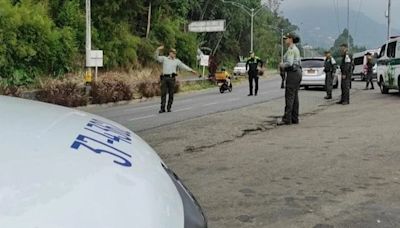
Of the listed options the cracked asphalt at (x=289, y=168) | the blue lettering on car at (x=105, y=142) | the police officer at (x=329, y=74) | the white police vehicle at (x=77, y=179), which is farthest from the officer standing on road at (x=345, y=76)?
the white police vehicle at (x=77, y=179)

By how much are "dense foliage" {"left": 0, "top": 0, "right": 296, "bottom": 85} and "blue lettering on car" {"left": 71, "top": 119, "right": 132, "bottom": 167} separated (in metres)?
21.2

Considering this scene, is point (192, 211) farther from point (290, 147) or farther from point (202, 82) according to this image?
point (202, 82)

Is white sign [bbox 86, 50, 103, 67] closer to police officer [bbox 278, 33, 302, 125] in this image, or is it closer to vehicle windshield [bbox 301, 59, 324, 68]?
vehicle windshield [bbox 301, 59, 324, 68]

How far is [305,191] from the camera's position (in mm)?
5691

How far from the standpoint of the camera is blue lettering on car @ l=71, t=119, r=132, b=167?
2.24m

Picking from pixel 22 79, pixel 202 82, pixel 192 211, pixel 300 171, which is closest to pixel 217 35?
pixel 202 82

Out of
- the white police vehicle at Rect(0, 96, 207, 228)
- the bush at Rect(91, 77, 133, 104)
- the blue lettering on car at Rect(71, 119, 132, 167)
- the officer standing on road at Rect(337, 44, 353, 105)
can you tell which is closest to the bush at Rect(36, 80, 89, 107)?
the bush at Rect(91, 77, 133, 104)

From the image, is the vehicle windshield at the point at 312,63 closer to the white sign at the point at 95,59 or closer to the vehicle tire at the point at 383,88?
the vehicle tire at the point at 383,88

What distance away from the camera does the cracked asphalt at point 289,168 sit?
4906mm

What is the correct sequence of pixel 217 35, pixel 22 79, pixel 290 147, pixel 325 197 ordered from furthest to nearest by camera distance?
pixel 217 35
pixel 22 79
pixel 290 147
pixel 325 197

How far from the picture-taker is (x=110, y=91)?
21.3m

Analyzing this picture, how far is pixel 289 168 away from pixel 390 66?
14.0 metres

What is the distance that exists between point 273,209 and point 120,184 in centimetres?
328

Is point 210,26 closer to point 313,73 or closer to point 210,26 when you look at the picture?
point 210,26
